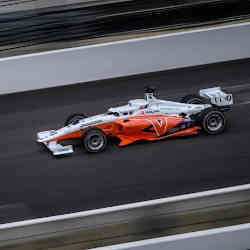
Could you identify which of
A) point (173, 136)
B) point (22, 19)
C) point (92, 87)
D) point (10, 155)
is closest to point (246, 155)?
point (173, 136)

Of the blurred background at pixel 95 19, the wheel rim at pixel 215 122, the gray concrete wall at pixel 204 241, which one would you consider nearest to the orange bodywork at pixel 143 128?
the wheel rim at pixel 215 122

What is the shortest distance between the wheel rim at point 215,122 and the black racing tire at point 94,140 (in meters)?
1.82

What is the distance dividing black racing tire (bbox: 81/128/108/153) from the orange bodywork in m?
0.14

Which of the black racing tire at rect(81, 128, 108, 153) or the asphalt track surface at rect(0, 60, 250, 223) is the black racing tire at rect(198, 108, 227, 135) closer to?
the asphalt track surface at rect(0, 60, 250, 223)

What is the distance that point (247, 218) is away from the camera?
267 inches

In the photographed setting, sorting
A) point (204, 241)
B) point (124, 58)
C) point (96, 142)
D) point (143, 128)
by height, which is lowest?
point (204, 241)

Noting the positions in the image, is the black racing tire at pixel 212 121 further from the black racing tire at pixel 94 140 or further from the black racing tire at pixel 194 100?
the black racing tire at pixel 94 140

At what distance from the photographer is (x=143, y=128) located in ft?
35.9

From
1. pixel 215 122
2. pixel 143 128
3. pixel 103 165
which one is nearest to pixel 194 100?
pixel 215 122

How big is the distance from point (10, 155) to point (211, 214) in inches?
209

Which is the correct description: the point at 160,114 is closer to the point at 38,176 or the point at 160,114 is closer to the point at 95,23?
the point at 38,176

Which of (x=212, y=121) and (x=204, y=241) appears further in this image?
(x=212, y=121)

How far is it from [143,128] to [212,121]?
1208 millimetres

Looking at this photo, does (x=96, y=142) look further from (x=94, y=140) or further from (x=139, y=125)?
(x=139, y=125)
